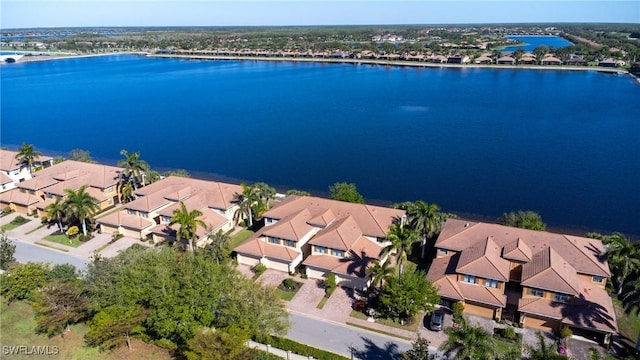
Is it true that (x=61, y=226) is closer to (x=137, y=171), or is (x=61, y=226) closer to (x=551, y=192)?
(x=137, y=171)

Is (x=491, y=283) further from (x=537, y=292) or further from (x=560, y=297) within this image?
(x=560, y=297)

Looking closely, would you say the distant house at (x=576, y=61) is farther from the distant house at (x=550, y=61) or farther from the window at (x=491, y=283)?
the window at (x=491, y=283)

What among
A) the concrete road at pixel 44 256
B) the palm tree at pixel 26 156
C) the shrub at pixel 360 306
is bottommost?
the shrub at pixel 360 306

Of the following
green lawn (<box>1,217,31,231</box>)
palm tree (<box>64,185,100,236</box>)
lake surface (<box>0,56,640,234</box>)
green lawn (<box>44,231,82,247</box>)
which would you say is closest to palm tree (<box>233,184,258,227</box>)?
palm tree (<box>64,185,100,236</box>)

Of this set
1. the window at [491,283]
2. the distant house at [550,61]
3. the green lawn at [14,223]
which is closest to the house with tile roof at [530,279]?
the window at [491,283]

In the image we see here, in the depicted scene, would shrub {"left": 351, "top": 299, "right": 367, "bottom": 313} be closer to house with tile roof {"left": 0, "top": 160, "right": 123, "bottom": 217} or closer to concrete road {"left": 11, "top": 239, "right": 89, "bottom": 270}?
concrete road {"left": 11, "top": 239, "right": 89, "bottom": 270}

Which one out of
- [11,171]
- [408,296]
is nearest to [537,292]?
[408,296]
